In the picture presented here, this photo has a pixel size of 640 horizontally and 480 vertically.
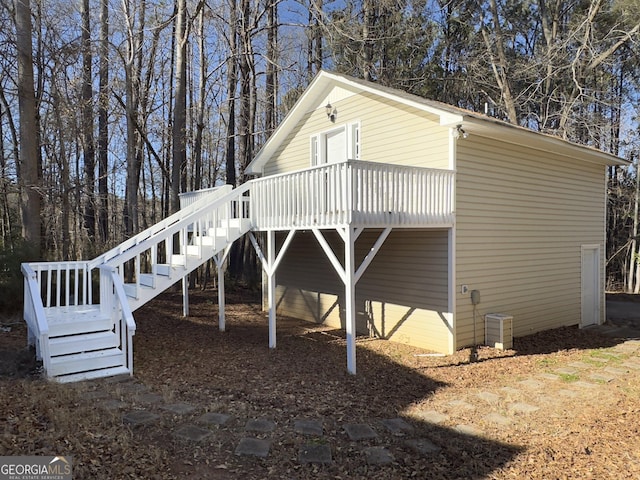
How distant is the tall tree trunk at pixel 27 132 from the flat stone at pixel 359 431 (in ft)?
28.9

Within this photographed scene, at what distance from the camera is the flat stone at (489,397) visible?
570 centimetres

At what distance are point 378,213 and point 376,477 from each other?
4129mm

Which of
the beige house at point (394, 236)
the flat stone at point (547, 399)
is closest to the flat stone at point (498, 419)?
the flat stone at point (547, 399)

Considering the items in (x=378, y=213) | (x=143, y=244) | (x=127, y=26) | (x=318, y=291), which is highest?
(x=127, y=26)

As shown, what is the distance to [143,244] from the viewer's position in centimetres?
702

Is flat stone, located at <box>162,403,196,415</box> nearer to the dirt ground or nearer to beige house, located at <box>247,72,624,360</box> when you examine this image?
the dirt ground

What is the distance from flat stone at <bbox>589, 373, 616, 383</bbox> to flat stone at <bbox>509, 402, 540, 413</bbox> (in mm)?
1913

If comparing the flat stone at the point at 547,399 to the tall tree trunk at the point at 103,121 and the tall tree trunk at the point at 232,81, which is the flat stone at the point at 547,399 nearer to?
the tall tree trunk at the point at 232,81

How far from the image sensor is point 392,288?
30.3ft

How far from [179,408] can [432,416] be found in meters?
2.87

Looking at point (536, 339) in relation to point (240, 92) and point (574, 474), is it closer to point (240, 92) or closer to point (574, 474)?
point (574, 474)

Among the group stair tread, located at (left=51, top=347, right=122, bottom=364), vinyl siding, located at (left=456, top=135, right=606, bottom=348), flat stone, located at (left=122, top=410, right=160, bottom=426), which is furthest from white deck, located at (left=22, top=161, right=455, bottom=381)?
flat stone, located at (left=122, top=410, right=160, bottom=426)

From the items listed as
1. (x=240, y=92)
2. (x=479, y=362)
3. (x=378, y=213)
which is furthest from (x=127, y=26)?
(x=479, y=362)

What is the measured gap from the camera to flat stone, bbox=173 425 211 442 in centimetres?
401
